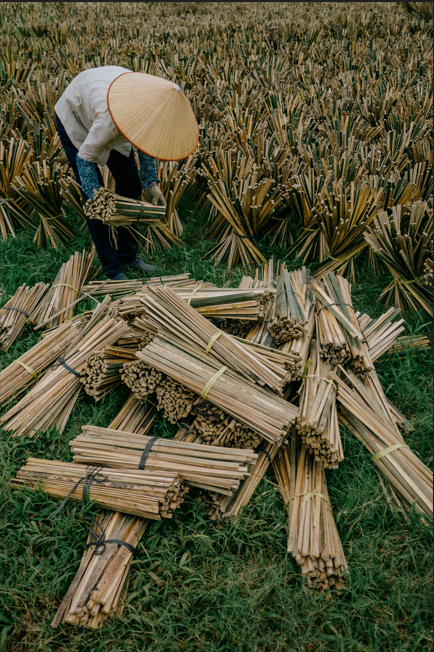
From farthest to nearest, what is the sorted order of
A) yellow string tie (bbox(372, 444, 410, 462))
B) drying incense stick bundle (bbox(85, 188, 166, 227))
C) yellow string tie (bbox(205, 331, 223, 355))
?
drying incense stick bundle (bbox(85, 188, 166, 227))
yellow string tie (bbox(205, 331, 223, 355))
yellow string tie (bbox(372, 444, 410, 462))

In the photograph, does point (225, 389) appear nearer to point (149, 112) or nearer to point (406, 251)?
point (149, 112)

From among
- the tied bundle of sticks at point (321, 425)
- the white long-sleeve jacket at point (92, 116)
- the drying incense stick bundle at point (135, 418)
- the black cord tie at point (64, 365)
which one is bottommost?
the drying incense stick bundle at point (135, 418)

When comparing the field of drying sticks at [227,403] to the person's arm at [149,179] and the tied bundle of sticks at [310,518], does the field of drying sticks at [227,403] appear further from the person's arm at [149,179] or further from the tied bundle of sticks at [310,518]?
the person's arm at [149,179]

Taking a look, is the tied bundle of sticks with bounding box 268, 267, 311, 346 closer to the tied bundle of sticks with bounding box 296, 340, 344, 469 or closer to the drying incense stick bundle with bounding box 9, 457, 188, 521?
the tied bundle of sticks with bounding box 296, 340, 344, 469

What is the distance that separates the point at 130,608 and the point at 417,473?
5.22 ft

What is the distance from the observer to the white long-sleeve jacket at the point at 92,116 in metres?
2.86

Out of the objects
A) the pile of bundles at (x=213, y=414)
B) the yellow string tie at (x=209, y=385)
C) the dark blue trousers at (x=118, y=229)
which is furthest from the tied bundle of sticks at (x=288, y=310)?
the dark blue trousers at (x=118, y=229)

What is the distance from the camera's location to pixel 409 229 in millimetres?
3270

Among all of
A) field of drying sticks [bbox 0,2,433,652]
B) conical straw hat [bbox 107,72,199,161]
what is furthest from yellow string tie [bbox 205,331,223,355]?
conical straw hat [bbox 107,72,199,161]

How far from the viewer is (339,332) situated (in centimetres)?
270

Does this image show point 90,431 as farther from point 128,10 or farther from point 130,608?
point 128,10

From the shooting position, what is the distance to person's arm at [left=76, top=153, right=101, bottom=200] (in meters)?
3.19

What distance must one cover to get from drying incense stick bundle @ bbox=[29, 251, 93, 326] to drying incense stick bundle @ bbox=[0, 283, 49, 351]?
6 cm

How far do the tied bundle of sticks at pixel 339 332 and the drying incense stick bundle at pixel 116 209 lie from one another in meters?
1.46
